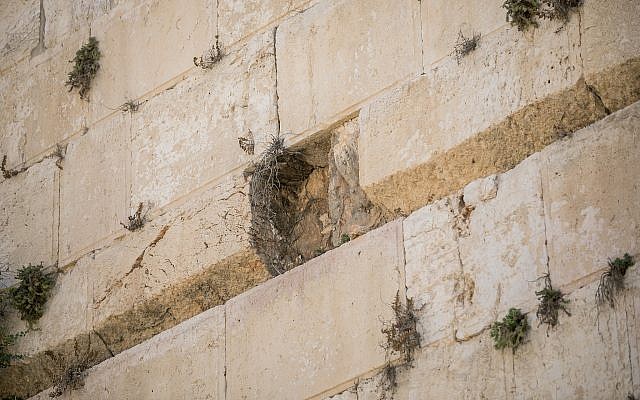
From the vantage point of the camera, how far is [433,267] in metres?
7.91

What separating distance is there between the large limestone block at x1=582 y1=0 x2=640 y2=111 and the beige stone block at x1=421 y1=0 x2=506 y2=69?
0.61m

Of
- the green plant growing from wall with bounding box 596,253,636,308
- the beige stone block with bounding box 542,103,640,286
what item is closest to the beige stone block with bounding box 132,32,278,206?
the beige stone block with bounding box 542,103,640,286

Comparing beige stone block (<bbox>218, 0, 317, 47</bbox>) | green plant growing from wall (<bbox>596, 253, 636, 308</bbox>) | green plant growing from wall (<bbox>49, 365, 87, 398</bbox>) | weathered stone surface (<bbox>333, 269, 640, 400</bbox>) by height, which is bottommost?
weathered stone surface (<bbox>333, 269, 640, 400</bbox>)

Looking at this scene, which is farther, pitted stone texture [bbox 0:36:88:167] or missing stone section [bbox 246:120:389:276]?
pitted stone texture [bbox 0:36:88:167]

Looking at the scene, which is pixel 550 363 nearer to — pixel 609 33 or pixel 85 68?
pixel 609 33

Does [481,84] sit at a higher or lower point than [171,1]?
lower

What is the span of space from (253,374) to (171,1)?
286cm

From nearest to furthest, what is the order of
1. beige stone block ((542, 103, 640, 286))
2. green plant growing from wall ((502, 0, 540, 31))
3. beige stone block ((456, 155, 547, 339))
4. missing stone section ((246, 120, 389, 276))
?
beige stone block ((542, 103, 640, 286))
beige stone block ((456, 155, 547, 339))
green plant growing from wall ((502, 0, 540, 31))
missing stone section ((246, 120, 389, 276))

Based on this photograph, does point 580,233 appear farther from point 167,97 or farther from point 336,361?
point 167,97

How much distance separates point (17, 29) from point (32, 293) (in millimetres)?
2331

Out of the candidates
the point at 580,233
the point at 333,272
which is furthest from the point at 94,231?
the point at 580,233

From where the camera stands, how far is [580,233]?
724 centimetres

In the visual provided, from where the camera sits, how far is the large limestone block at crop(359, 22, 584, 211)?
7672 millimetres

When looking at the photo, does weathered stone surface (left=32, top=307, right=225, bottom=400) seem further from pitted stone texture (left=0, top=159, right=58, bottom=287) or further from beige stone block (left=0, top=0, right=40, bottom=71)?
beige stone block (left=0, top=0, right=40, bottom=71)
